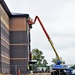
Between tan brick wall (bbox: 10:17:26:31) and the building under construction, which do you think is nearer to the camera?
the building under construction

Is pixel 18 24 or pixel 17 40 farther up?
pixel 18 24

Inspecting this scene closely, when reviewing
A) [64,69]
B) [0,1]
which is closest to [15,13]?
[0,1]

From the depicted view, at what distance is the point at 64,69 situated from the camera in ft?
171

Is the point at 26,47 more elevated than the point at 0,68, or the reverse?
the point at 26,47

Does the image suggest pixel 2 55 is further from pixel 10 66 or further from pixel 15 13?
pixel 15 13

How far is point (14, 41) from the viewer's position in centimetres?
10006

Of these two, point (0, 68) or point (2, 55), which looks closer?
point (0, 68)

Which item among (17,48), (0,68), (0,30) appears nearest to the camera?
(0,68)

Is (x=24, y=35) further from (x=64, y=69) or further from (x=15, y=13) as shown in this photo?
(x=64, y=69)

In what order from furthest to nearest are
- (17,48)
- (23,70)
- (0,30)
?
(17,48)
(23,70)
(0,30)

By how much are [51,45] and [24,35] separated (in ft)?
77.6

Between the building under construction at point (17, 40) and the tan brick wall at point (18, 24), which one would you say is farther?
the tan brick wall at point (18, 24)

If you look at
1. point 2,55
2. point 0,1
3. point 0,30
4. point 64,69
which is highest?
point 0,1

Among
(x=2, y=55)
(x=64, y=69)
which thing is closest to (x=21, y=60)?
(x=2, y=55)
